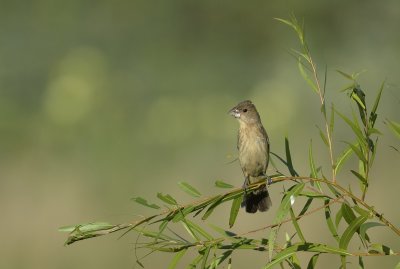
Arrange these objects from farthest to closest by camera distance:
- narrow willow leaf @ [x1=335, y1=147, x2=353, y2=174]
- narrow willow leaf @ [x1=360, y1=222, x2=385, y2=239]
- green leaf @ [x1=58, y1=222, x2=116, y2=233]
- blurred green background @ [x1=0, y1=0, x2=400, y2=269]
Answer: blurred green background @ [x1=0, y1=0, x2=400, y2=269], narrow willow leaf @ [x1=335, y1=147, x2=353, y2=174], green leaf @ [x1=58, y1=222, x2=116, y2=233], narrow willow leaf @ [x1=360, y1=222, x2=385, y2=239]

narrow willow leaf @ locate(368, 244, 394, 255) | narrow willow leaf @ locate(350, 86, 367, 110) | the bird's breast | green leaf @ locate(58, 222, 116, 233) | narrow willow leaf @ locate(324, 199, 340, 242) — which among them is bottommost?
green leaf @ locate(58, 222, 116, 233)

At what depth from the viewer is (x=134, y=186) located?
425 inches

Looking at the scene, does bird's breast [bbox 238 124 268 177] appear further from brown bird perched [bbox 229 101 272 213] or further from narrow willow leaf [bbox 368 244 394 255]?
narrow willow leaf [bbox 368 244 394 255]

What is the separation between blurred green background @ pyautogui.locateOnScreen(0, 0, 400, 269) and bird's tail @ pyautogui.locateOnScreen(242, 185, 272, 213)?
197 centimetres

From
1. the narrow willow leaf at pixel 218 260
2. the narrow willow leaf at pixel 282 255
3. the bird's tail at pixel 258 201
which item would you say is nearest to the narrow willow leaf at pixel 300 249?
the narrow willow leaf at pixel 282 255

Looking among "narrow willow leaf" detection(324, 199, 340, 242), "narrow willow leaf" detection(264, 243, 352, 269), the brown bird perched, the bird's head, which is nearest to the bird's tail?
the brown bird perched

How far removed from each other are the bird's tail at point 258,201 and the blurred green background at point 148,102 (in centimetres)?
197

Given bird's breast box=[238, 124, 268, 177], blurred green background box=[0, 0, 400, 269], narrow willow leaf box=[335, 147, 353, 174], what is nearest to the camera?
narrow willow leaf box=[335, 147, 353, 174]

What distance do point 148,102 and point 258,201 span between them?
8922mm

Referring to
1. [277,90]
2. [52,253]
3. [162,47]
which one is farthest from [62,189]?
[162,47]

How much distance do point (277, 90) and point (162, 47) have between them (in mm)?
6813

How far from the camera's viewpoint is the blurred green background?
31.8 feet

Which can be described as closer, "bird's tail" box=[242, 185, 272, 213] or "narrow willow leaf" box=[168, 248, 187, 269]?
"narrow willow leaf" box=[168, 248, 187, 269]

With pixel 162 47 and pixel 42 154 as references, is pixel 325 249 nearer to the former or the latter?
pixel 42 154
